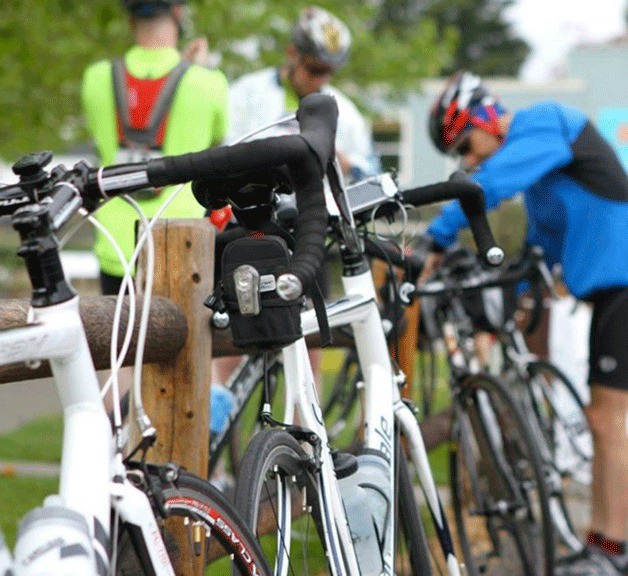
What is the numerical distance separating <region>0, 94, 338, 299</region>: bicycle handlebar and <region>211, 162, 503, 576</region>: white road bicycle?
0.21 meters

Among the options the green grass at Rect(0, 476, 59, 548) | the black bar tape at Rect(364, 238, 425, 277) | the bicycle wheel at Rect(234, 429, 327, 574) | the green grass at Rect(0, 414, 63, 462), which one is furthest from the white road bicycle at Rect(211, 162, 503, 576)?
the green grass at Rect(0, 414, 63, 462)

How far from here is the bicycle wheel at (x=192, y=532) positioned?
96.2 inches

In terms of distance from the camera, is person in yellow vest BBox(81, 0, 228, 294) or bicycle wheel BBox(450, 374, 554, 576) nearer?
person in yellow vest BBox(81, 0, 228, 294)

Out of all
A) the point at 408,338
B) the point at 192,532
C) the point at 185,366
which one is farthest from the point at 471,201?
the point at 408,338

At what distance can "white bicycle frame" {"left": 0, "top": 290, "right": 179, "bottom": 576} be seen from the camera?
2133 millimetres

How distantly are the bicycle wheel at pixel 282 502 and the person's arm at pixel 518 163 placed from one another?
8.34 feet

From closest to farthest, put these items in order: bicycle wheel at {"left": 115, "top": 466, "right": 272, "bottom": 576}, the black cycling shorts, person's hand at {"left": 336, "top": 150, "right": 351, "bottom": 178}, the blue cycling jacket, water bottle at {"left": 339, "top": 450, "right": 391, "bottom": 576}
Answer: bicycle wheel at {"left": 115, "top": 466, "right": 272, "bottom": 576}
water bottle at {"left": 339, "top": 450, "right": 391, "bottom": 576}
the blue cycling jacket
the black cycling shorts
person's hand at {"left": 336, "top": 150, "right": 351, "bottom": 178}

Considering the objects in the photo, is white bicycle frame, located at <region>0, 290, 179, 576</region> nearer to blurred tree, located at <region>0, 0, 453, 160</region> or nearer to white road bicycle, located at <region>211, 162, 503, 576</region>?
white road bicycle, located at <region>211, 162, 503, 576</region>

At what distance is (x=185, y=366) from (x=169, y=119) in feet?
5.18

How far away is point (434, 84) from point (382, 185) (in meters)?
36.6

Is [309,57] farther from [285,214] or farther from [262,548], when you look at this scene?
[262,548]

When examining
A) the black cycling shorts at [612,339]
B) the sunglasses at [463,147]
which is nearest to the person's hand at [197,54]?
the sunglasses at [463,147]

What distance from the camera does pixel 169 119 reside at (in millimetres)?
5113

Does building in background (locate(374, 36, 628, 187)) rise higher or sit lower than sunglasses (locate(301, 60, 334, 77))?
lower
